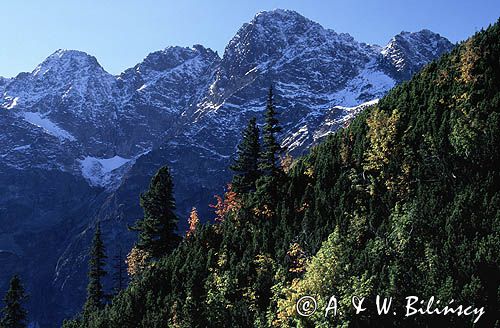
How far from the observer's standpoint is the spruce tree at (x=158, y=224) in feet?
180

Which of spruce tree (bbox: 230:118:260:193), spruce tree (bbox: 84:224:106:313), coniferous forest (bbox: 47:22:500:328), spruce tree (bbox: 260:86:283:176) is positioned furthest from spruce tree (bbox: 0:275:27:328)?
spruce tree (bbox: 260:86:283:176)

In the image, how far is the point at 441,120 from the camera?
38.9 meters

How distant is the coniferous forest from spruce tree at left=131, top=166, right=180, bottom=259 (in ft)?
19.1

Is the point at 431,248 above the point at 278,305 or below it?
above

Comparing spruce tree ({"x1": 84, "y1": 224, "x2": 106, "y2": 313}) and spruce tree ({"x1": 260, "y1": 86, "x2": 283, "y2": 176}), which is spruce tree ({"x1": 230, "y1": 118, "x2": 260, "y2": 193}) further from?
spruce tree ({"x1": 84, "y1": 224, "x2": 106, "y2": 313})

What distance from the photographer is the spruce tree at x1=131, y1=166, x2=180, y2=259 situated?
→ 54.9 m

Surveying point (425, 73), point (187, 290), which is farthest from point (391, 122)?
point (187, 290)

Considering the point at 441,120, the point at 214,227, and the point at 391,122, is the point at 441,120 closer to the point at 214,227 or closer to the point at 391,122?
the point at 391,122

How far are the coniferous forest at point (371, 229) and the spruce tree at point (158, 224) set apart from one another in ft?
19.1

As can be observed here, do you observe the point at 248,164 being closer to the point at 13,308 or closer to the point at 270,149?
the point at 270,149

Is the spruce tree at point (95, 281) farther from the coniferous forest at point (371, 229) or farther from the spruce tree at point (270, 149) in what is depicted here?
the spruce tree at point (270, 149)

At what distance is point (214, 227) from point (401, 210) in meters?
18.4

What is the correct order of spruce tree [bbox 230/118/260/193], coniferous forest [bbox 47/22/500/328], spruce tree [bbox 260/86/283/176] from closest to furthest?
coniferous forest [bbox 47/22/500/328] < spruce tree [bbox 260/86/283/176] < spruce tree [bbox 230/118/260/193]

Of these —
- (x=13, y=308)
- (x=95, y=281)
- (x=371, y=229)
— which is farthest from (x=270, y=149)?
(x=13, y=308)
